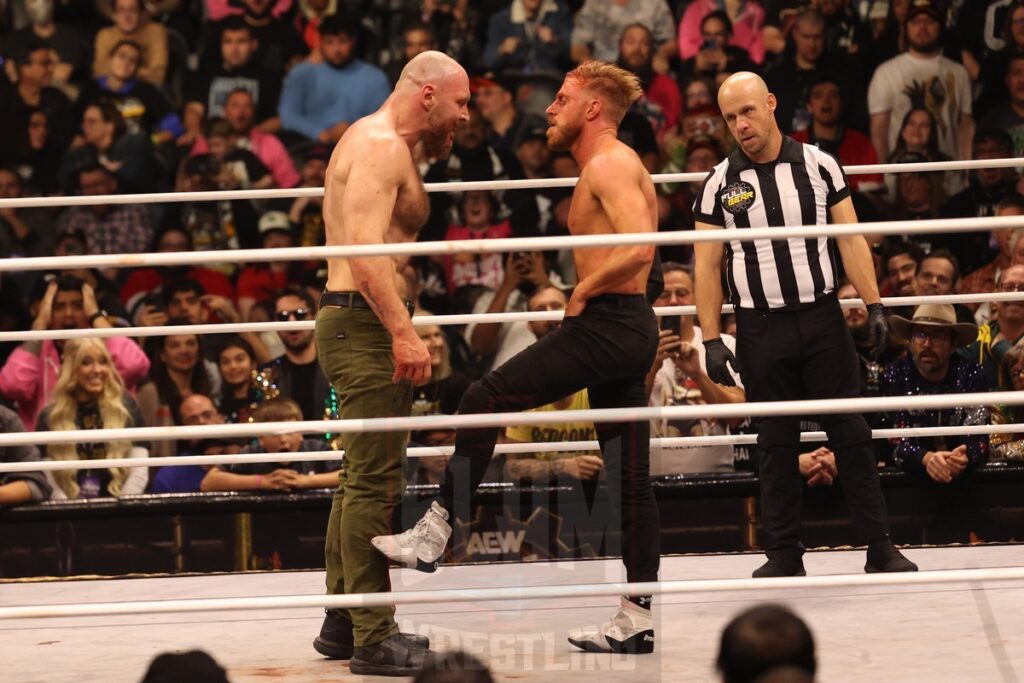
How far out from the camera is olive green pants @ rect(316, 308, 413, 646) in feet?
10.3

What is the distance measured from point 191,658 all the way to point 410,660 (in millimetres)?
1136

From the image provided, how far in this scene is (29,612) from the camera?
2.65 m

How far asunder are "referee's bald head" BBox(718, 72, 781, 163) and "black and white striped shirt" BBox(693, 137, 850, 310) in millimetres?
53

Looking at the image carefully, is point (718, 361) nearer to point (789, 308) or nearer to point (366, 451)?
point (789, 308)

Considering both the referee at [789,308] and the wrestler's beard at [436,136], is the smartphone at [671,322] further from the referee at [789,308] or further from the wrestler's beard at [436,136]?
the wrestler's beard at [436,136]

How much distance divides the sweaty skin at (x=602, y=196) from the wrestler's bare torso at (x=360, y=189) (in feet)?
1.17

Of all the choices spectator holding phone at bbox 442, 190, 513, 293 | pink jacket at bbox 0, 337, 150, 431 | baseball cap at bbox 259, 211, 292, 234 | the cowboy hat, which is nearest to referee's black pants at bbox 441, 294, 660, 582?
the cowboy hat

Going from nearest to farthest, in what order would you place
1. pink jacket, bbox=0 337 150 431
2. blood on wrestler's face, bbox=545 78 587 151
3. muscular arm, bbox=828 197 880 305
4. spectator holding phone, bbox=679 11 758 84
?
blood on wrestler's face, bbox=545 78 587 151 → muscular arm, bbox=828 197 880 305 → pink jacket, bbox=0 337 150 431 → spectator holding phone, bbox=679 11 758 84

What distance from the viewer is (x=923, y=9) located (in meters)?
6.52

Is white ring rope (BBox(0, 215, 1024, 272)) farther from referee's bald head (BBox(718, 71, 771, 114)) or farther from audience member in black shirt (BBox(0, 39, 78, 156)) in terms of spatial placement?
audience member in black shirt (BBox(0, 39, 78, 156))

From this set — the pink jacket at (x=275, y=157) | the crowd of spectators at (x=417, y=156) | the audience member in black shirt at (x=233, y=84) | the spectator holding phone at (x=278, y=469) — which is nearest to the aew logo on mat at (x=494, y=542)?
the crowd of spectators at (x=417, y=156)

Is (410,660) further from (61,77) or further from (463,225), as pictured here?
(61,77)

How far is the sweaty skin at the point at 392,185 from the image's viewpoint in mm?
3033

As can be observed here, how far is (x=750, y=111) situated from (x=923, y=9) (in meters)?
3.24
